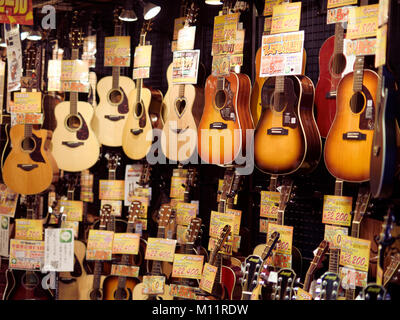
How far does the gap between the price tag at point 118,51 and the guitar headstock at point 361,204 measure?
2.06m

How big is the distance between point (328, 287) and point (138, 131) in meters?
1.80

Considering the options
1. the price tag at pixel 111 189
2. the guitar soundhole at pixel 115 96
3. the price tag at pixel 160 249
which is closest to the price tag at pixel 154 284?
the price tag at pixel 160 249

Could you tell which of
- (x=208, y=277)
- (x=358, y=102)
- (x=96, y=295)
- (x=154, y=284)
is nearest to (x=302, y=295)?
(x=208, y=277)

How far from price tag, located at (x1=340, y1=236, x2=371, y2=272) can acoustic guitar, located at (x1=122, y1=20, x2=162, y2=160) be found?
165 cm

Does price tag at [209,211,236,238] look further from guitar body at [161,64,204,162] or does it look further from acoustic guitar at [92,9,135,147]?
acoustic guitar at [92,9,135,147]

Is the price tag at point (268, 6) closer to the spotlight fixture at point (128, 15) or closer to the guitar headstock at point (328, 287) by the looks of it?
the spotlight fixture at point (128, 15)

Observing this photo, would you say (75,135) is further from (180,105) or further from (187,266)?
(187,266)

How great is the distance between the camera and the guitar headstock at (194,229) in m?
3.84

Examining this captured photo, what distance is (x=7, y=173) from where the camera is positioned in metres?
4.17

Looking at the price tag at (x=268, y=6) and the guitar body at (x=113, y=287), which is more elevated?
the price tag at (x=268, y=6)

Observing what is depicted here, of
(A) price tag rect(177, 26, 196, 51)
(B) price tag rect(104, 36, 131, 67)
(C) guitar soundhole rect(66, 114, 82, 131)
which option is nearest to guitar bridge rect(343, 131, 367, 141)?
(A) price tag rect(177, 26, 196, 51)

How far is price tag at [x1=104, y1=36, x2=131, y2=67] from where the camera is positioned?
14.0 feet

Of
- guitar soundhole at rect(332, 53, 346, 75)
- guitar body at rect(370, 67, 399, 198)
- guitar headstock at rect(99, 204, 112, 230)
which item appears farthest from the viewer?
guitar headstock at rect(99, 204, 112, 230)
